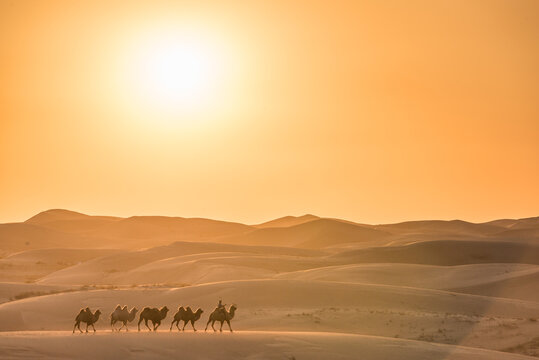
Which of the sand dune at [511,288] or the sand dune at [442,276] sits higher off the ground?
the sand dune at [442,276]

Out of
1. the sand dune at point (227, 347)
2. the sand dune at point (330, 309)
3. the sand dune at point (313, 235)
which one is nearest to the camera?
the sand dune at point (227, 347)

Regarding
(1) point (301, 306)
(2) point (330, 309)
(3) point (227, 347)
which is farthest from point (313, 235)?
(3) point (227, 347)

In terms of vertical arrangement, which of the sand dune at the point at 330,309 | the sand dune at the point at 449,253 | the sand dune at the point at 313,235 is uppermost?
the sand dune at the point at 313,235

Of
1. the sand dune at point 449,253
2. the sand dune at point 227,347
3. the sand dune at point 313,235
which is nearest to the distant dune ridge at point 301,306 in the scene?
the sand dune at point 227,347

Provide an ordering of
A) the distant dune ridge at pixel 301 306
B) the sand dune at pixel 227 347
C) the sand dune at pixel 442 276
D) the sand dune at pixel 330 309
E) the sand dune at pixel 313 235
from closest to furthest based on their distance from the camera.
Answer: the sand dune at pixel 227 347 < the distant dune ridge at pixel 301 306 < the sand dune at pixel 330 309 < the sand dune at pixel 442 276 < the sand dune at pixel 313 235

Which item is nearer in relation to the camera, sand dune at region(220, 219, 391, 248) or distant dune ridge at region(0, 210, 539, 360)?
distant dune ridge at region(0, 210, 539, 360)

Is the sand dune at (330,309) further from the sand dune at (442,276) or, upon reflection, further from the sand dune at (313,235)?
the sand dune at (313,235)

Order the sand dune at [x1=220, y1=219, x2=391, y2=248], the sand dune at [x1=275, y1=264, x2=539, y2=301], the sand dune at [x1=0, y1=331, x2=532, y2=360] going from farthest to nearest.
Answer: the sand dune at [x1=220, y1=219, x2=391, y2=248] → the sand dune at [x1=275, y1=264, x2=539, y2=301] → the sand dune at [x1=0, y1=331, x2=532, y2=360]

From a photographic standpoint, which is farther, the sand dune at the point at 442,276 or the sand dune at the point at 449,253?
the sand dune at the point at 449,253

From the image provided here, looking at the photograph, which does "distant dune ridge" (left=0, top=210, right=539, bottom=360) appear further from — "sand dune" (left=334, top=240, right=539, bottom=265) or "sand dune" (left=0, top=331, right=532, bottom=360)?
"sand dune" (left=334, top=240, right=539, bottom=265)

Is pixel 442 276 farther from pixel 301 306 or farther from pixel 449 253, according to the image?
pixel 449 253

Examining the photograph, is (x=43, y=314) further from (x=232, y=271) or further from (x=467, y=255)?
(x=467, y=255)

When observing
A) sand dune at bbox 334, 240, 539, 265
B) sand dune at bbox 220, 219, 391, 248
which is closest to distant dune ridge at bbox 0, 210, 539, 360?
sand dune at bbox 334, 240, 539, 265

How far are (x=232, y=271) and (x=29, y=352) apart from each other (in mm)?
44183
